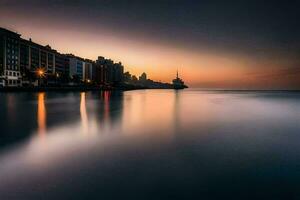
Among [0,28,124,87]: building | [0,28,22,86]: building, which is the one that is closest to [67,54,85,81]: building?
[0,28,124,87]: building

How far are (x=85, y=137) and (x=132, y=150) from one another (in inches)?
185

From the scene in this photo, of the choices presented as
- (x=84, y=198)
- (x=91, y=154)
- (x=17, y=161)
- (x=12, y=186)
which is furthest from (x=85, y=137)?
(x=84, y=198)

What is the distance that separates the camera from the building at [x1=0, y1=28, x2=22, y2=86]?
100250 mm

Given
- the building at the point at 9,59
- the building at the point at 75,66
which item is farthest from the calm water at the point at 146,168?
the building at the point at 75,66

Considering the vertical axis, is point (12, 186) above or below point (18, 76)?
below

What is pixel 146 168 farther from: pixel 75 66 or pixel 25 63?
pixel 75 66

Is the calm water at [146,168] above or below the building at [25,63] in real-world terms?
→ below

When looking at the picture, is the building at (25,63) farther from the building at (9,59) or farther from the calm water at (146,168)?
the calm water at (146,168)

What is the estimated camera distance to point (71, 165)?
9.73m

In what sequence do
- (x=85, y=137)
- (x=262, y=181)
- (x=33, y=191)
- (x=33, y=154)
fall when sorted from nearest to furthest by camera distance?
(x=33, y=191) → (x=262, y=181) → (x=33, y=154) → (x=85, y=137)

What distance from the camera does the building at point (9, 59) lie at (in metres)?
100

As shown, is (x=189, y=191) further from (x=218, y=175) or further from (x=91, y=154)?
(x=91, y=154)

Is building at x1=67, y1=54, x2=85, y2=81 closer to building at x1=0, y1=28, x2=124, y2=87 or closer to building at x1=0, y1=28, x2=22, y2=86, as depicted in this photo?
building at x1=0, y1=28, x2=124, y2=87

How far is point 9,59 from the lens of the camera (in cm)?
10494
